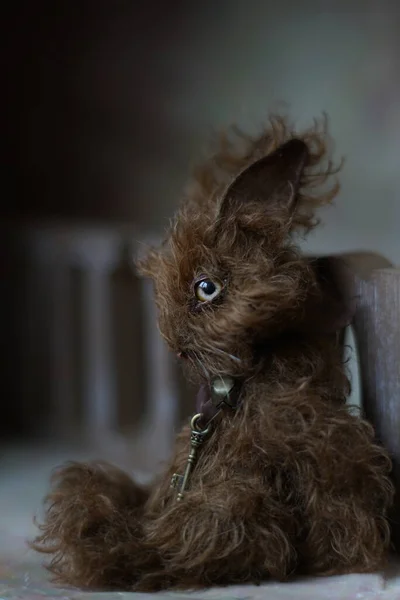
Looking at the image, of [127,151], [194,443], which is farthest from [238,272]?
[127,151]

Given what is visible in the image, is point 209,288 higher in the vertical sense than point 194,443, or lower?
higher

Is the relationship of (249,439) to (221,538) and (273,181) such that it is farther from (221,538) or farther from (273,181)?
(273,181)

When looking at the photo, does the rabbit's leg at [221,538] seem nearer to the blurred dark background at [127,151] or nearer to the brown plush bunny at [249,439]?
the brown plush bunny at [249,439]

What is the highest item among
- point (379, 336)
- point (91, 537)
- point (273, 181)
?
point (273, 181)

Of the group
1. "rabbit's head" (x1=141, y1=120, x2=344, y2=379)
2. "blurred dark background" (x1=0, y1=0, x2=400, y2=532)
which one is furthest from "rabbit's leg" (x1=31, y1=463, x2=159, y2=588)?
"blurred dark background" (x1=0, y1=0, x2=400, y2=532)

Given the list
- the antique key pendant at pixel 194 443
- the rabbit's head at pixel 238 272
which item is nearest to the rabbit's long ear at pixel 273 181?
the rabbit's head at pixel 238 272

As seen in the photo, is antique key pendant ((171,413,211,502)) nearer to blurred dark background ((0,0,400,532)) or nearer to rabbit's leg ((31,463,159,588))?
rabbit's leg ((31,463,159,588))

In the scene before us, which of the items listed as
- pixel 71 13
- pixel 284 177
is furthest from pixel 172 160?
pixel 284 177

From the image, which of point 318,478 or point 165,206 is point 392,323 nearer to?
point 318,478
